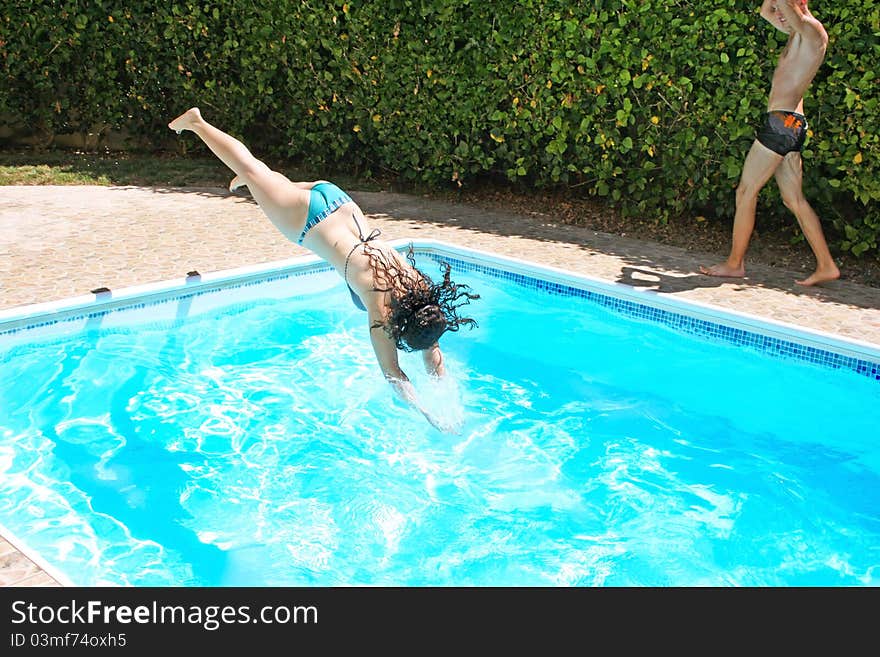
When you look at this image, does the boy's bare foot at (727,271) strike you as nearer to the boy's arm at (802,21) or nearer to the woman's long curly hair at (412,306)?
the boy's arm at (802,21)

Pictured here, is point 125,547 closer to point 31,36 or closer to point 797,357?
point 797,357

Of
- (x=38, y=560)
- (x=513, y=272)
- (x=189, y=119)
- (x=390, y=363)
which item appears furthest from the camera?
(x=513, y=272)

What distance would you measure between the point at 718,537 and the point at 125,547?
2.89 metres

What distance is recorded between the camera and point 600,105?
8.64 meters

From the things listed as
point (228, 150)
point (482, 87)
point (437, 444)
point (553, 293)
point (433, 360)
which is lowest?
point (437, 444)

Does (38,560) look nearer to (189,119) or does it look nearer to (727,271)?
(189,119)

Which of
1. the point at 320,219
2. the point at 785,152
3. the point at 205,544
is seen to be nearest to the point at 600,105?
the point at 785,152

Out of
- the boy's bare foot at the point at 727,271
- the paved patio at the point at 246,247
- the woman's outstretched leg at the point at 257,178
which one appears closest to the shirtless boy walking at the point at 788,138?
the boy's bare foot at the point at 727,271

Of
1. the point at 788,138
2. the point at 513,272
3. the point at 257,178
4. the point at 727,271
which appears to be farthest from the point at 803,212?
the point at 257,178

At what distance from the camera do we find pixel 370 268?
477 centimetres

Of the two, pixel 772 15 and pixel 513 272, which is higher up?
pixel 772 15

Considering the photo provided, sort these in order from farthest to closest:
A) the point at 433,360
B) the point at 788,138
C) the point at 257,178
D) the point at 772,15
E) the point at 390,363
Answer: the point at 788,138 < the point at 772,15 < the point at 257,178 < the point at 433,360 < the point at 390,363

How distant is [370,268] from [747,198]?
3697 mm
